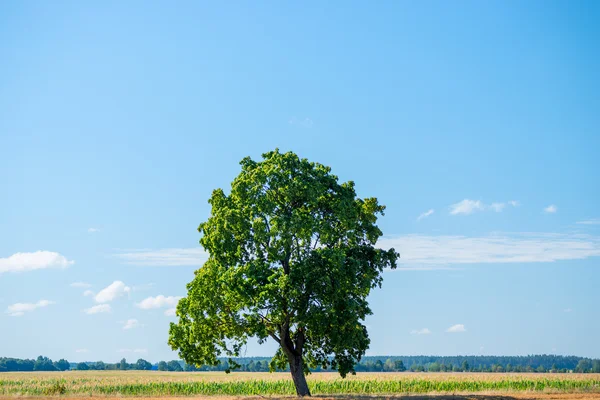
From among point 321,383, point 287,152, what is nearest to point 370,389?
point 321,383

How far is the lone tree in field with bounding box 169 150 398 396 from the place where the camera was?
34938 mm

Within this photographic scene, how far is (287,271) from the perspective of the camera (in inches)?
1426

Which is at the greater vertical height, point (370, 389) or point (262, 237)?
point (262, 237)

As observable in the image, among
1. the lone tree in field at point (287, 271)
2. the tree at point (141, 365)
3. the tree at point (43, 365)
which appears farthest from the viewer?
the tree at point (141, 365)

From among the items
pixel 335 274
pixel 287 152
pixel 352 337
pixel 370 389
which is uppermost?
pixel 287 152

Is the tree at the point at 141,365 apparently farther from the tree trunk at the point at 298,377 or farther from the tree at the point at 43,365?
the tree trunk at the point at 298,377

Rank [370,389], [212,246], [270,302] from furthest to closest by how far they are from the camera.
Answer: [370,389], [212,246], [270,302]

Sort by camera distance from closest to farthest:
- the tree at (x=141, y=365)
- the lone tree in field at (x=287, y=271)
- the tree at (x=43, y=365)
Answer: the lone tree in field at (x=287, y=271), the tree at (x=43, y=365), the tree at (x=141, y=365)

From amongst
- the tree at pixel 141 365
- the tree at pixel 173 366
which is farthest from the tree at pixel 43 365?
the tree at pixel 173 366

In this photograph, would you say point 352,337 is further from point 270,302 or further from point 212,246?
point 212,246

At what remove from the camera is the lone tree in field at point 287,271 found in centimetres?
3494

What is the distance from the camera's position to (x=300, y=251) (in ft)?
120

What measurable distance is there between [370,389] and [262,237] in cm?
2270

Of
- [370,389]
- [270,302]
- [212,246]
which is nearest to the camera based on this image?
[270,302]
